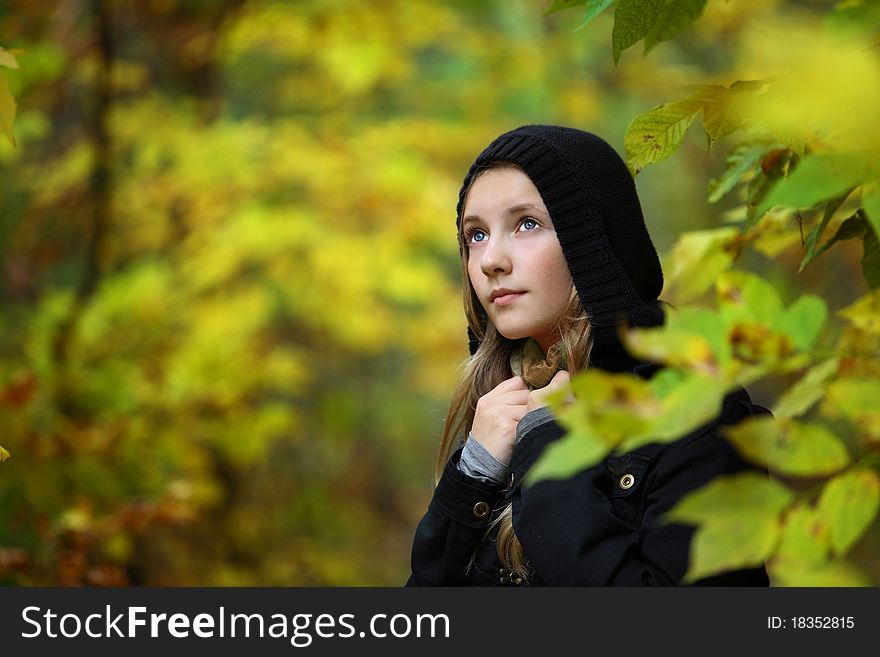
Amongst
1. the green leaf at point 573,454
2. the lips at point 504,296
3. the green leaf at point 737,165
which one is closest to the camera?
the green leaf at point 573,454

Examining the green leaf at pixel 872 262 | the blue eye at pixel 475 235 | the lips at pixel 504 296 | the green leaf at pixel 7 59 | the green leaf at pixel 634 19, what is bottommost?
the green leaf at pixel 872 262

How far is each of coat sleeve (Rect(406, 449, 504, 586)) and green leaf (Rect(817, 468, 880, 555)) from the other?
885 millimetres

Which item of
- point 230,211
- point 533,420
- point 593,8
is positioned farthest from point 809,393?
point 230,211

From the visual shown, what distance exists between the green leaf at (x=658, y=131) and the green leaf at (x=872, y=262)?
0.30m

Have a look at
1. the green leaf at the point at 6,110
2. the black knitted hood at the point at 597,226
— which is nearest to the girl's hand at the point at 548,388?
the black knitted hood at the point at 597,226

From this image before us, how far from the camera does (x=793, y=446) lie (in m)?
0.81

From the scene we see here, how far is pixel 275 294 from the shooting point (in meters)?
5.96

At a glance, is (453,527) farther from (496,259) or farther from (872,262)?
(872,262)

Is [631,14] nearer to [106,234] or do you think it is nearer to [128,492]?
[128,492]

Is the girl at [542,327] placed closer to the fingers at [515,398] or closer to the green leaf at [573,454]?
the fingers at [515,398]

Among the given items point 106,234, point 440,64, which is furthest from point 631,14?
point 440,64

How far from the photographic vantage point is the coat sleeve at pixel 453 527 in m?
1.68

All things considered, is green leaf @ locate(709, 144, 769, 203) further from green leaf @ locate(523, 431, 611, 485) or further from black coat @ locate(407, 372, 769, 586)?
green leaf @ locate(523, 431, 611, 485)

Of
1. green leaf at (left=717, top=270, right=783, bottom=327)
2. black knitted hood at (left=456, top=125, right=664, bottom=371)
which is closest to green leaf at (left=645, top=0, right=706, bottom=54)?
black knitted hood at (left=456, top=125, right=664, bottom=371)
